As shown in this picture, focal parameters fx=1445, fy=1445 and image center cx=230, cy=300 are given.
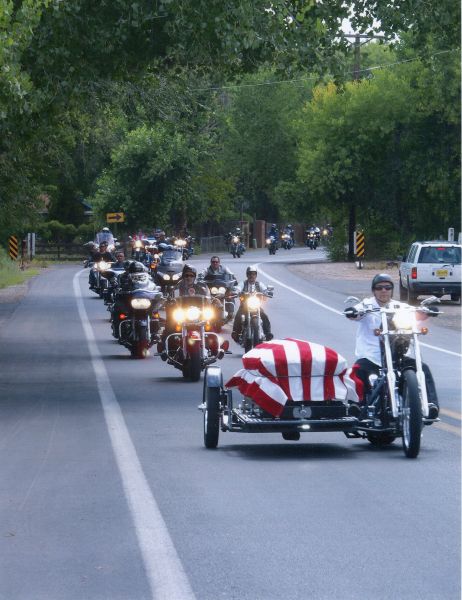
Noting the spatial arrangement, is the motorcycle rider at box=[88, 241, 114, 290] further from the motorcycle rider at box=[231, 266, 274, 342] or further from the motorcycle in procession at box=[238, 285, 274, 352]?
the motorcycle in procession at box=[238, 285, 274, 352]

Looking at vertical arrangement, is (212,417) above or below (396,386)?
below

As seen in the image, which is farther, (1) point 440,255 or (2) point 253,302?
(1) point 440,255

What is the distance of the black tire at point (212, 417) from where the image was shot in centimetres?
1295

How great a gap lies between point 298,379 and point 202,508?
3.02 meters

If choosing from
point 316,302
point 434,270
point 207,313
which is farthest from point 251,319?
point 316,302

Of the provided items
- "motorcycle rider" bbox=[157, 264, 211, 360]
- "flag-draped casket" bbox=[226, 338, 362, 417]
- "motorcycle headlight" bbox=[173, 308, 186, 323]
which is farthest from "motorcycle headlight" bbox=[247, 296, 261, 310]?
"flag-draped casket" bbox=[226, 338, 362, 417]

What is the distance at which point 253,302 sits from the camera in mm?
24328

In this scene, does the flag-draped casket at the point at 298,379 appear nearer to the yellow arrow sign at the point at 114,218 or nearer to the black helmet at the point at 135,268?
the black helmet at the point at 135,268

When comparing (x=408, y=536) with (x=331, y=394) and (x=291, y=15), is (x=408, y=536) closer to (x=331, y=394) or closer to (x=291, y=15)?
(x=331, y=394)

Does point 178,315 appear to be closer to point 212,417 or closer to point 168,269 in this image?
point 212,417

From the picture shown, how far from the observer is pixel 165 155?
8319 centimetres

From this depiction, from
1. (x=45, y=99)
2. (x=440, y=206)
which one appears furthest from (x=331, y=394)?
(x=440, y=206)

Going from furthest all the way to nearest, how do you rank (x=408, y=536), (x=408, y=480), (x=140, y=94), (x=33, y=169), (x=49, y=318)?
(x=33, y=169) → (x=49, y=318) → (x=140, y=94) → (x=408, y=480) → (x=408, y=536)

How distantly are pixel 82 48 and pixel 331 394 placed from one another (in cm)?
927
